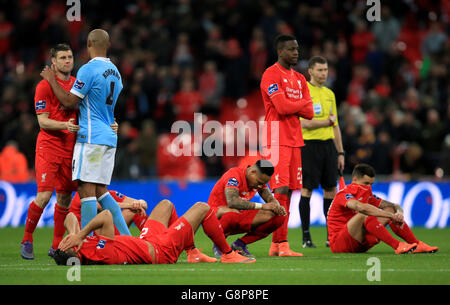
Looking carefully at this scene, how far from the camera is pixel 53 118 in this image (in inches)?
364

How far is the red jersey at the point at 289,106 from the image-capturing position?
31.4 feet

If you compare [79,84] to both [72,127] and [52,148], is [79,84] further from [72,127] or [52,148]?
[52,148]

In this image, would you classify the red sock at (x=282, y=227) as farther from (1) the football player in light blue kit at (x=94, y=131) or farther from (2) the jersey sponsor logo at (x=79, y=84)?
(2) the jersey sponsor logo at (x=79, y=84)

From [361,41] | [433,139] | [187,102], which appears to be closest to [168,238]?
[433,139]

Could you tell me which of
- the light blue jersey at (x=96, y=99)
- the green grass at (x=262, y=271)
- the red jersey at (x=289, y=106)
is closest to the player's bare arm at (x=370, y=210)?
the green grass at (x=262, y=271)

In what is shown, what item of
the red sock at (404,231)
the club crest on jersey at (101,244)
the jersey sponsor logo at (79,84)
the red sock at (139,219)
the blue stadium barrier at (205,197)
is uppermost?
the jersey sponsor logo at (79,84)

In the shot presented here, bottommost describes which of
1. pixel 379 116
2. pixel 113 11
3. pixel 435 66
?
pixel 379 116

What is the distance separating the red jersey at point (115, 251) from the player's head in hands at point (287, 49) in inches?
125

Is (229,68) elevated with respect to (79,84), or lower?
elevated

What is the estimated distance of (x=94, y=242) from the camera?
25.3ft

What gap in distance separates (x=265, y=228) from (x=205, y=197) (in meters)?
7.10
